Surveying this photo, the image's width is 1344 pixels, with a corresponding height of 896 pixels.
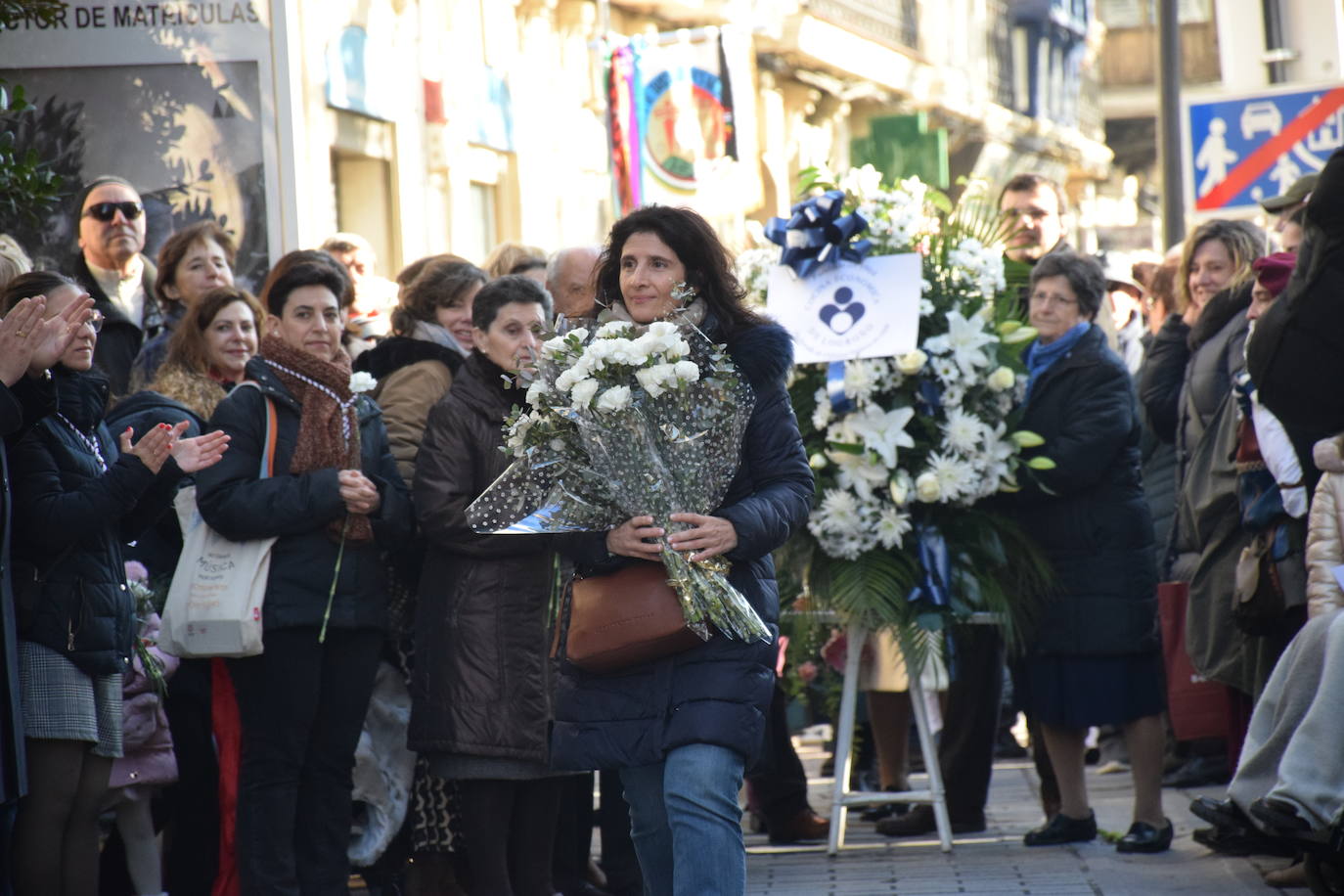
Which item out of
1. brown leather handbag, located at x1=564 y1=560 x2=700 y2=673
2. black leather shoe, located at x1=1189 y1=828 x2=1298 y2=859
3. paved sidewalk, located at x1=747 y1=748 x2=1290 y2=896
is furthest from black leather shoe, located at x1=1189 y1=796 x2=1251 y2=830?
brown leather handbag, located at x1=564 y1=560 x2=700 y2=673

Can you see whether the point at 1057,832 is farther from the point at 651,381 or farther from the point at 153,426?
the point at 153,426

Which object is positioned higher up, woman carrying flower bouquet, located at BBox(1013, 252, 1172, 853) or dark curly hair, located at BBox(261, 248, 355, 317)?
dark curly hair, located at BBox(261, 248, 355, 317)

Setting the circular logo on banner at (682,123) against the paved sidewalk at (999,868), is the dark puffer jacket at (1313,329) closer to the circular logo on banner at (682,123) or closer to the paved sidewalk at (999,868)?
the paved sidewalk at (999,868)

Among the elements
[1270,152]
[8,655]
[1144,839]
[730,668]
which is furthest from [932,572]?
[1270,152]

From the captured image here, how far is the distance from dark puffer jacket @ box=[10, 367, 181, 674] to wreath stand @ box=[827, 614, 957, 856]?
293cm

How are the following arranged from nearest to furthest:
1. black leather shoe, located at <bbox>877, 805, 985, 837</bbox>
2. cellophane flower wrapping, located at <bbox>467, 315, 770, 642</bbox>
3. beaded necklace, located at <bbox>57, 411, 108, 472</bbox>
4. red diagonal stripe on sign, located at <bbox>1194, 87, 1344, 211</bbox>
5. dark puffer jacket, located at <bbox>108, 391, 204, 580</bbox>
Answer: cellophane flower wrapping, located at <bbox>467, 315, 770, 642</bbox>, beaded necklace, located at <bbox>57, 411, 108, 472</bbox>, dark puffer jacket, located at <bbox>108, 391, 204, 580</bbox>, black leather shoe, located at <bbox>877, 805, 985, 837</bbox>, red diagonal stripe on sign, located at <bbox>1194, 87, 1344, 211</bbox>

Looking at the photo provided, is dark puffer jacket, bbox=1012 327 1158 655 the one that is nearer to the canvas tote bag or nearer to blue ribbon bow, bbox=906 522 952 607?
blue ribbon bow, bbox=906 522 952 607

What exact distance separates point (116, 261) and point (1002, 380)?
11.2ft

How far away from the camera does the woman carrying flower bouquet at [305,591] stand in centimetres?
648

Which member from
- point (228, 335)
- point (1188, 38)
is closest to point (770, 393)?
point (228, 335)

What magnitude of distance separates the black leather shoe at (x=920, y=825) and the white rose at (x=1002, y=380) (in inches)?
71.8

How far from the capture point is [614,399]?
16.8 ft

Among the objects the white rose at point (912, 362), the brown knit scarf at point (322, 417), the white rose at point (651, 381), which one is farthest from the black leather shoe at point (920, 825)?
the white rose at point (651, 381)

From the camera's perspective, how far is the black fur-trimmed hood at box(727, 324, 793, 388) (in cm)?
550
